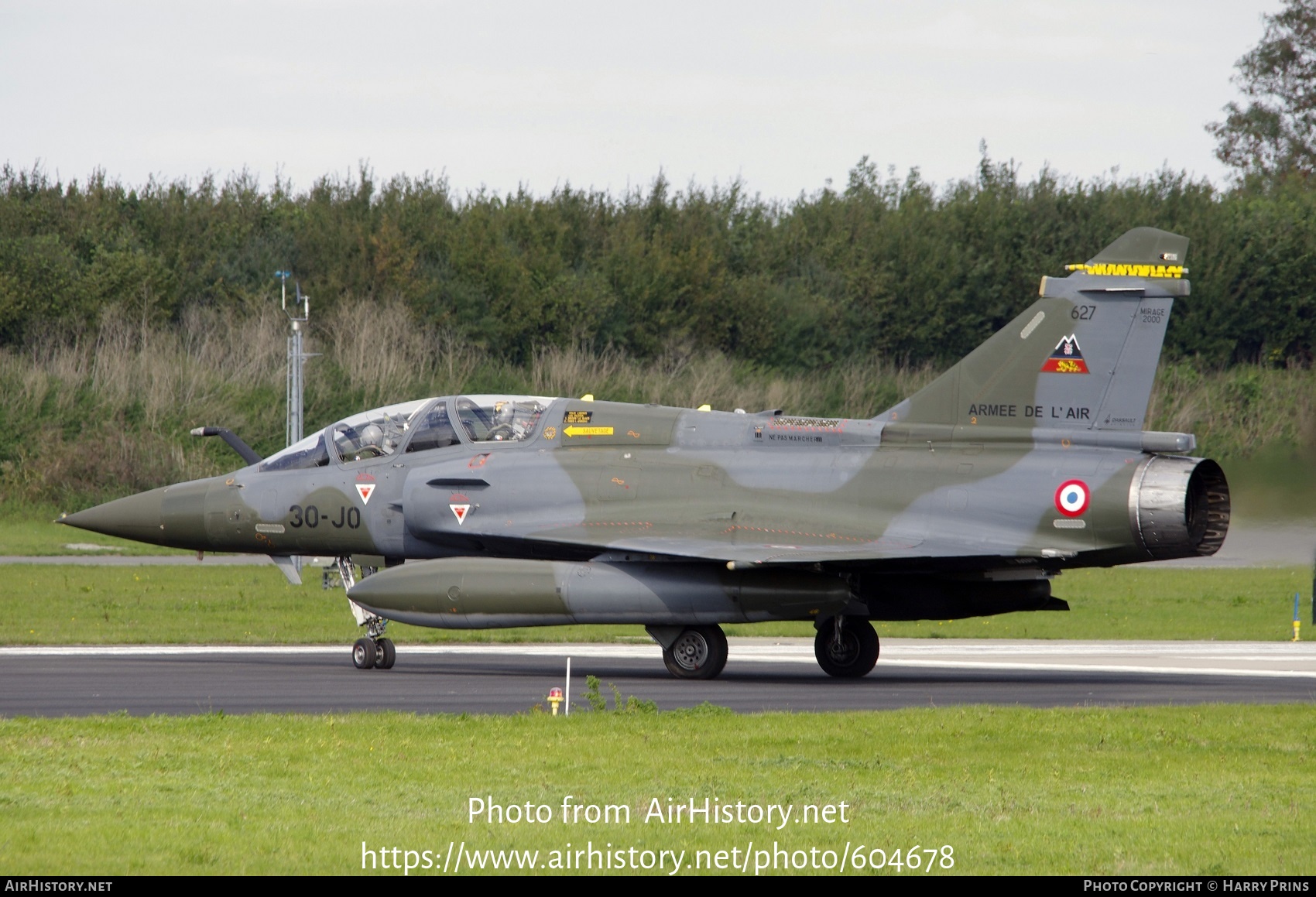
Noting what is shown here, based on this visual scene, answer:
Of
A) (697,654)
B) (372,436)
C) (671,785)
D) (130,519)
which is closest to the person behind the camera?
(671,785)

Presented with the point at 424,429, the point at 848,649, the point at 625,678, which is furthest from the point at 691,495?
the point at 424,429

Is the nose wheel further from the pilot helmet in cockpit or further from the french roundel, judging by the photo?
the french roundel

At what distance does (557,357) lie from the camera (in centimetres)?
4884

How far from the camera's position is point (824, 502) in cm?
1606

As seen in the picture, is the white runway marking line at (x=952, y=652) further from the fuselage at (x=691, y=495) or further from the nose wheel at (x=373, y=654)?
the nose wheel at (x=373, y=654)

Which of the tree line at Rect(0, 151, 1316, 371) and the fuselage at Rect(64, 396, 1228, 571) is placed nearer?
the fuselage at Rect(64, 396, 1228, 571)

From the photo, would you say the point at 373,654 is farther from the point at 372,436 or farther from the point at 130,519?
the point at 130,519

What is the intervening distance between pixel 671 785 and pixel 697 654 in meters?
7.41

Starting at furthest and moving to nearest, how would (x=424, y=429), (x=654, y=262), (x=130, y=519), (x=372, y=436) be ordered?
(x=654, y=262) → (x=130, y=519) → (x=372, y=436) → (x=424, y=429)

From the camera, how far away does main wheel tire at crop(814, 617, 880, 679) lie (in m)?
16.6

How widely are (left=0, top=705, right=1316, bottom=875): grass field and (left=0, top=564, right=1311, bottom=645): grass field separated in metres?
9.85

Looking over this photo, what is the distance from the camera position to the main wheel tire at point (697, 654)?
642 inches

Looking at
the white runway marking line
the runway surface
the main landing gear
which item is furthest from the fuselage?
the white runway marking line
